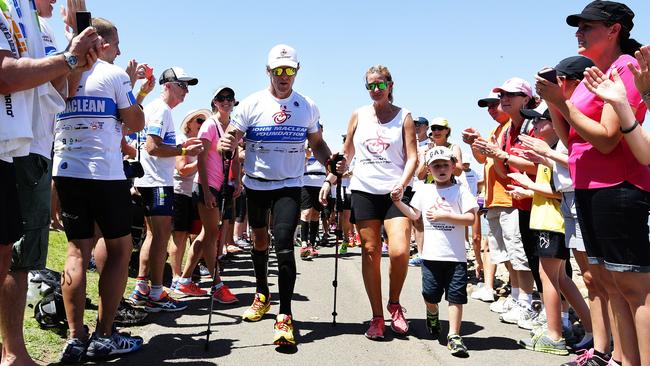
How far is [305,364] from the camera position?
3.98m

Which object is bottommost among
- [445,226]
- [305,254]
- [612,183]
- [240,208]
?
[305,254]

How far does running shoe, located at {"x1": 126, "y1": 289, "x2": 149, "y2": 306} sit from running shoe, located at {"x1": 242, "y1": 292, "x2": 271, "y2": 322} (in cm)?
111

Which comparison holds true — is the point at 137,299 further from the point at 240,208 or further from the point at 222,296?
the point at 240,208

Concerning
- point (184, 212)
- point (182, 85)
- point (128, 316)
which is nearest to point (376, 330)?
point (128, 316)

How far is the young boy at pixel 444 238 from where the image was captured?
15.2ft

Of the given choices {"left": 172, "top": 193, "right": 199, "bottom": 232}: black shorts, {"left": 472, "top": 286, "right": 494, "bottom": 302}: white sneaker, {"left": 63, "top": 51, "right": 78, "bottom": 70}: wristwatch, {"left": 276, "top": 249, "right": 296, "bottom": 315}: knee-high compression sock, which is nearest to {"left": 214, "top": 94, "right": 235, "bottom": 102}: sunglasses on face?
{"left": 172, "top": 193, "right": 199, "bottom": 232}: black shorts

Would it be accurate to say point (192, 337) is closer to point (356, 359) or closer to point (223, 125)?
point (356, 359)

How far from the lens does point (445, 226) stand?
485cm

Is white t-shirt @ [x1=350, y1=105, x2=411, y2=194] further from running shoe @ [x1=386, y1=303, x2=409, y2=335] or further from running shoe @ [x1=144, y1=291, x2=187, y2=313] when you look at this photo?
running shoe @ [x1=144, y1=291, x2=187, y2=313]

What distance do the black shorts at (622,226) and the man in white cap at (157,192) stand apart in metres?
3.84

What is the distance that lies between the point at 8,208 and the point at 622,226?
11.4ft

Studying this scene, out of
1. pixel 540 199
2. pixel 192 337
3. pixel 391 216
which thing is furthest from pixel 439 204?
pixel 192 337

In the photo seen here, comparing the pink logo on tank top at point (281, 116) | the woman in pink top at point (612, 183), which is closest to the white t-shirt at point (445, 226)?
the woman in pink top at point (612, 183)

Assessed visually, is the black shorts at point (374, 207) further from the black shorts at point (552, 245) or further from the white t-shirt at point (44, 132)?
the white t-shirt at point (44, 132)
